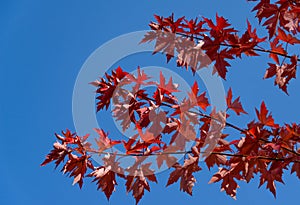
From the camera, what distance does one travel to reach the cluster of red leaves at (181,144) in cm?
193

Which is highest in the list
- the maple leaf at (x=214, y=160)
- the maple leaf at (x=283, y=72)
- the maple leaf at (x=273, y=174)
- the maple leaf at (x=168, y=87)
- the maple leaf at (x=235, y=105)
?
the maple leaf at (x=283, y=72)

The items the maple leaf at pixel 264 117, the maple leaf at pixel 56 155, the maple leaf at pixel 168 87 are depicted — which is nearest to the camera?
the maple leaf at pixel 264 117

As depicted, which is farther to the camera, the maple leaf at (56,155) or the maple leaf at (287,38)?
the maple leaf at (56,155)

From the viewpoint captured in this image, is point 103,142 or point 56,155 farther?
point 56,155

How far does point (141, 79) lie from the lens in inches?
85.4

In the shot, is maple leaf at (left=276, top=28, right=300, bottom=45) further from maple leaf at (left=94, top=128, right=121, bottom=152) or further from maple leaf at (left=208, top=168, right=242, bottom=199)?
maple leaf at (left=94, top=128, right=121, bottom=152)

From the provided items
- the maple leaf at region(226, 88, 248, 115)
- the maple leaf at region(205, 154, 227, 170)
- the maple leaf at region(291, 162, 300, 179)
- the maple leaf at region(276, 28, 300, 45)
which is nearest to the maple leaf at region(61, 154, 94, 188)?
the maple leaf at region(205, 154, 227, 170)

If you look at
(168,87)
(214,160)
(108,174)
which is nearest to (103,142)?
(108,174)

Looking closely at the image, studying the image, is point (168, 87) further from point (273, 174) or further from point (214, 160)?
point (273, 174)

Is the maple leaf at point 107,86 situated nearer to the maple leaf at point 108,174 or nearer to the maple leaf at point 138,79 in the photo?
the maple leaf at point 138,79

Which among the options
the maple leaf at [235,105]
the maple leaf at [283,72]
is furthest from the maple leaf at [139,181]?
the maple leaf at [283,72]

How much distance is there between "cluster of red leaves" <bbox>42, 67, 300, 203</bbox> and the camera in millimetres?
1926

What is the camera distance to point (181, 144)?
6.51 ft

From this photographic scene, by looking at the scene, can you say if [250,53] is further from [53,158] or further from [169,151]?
[53,158]
